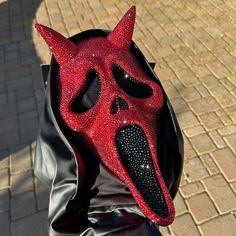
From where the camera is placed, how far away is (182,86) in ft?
14.0

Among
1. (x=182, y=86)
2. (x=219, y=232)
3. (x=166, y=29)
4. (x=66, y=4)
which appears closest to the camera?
(x=219, y=232)

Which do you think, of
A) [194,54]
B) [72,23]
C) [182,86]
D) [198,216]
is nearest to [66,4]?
[72,23]

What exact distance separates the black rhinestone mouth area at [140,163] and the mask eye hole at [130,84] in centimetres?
18

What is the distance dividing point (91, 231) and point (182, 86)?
130 inches

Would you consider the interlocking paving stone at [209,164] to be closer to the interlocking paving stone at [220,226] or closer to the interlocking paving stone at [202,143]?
the interlocking paving stone at [202,143]

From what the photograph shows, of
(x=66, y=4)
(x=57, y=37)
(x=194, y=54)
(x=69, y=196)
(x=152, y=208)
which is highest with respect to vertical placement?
(x=57, y=37)

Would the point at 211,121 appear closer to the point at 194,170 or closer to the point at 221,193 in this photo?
the point at 194,170

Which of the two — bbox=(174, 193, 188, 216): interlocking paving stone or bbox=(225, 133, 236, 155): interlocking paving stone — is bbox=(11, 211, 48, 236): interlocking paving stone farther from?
bbox=(225, 133, 236, 155): interlocking paving stone

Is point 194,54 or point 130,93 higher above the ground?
point 130,93

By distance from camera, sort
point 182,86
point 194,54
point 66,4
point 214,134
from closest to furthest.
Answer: point 214,134
point 182,86
point 194,54
point 66,4

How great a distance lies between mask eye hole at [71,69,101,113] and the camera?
1.22m

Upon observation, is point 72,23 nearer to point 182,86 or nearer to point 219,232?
point 182,86

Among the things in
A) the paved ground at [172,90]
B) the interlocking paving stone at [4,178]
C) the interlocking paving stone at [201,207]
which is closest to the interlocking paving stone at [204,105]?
the paved ground at [172,90]

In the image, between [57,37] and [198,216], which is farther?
[198,216]
